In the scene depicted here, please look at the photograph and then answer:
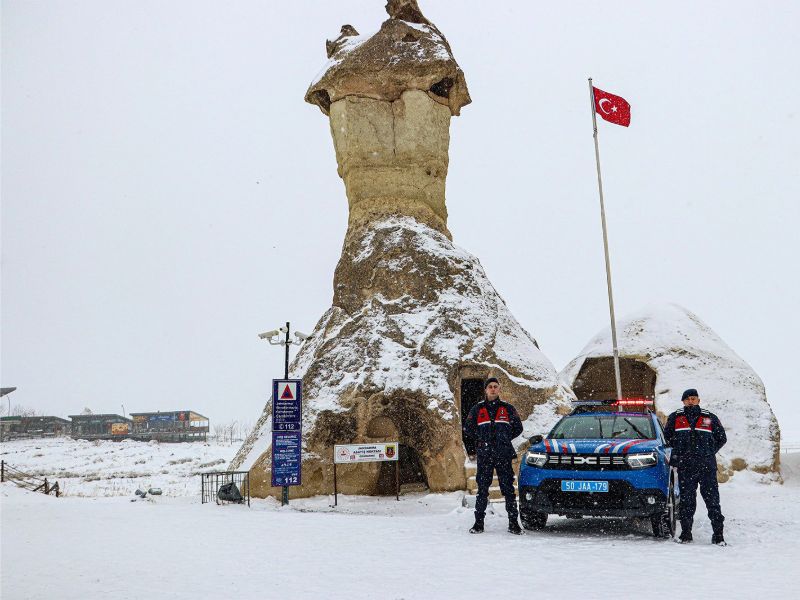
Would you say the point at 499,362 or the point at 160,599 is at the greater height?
the point at 499,362

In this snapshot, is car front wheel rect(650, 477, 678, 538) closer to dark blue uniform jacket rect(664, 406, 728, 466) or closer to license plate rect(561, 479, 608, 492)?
dark blue uniform jacket rect(664, 406, 728, 466)

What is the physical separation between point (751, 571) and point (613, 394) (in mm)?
21709

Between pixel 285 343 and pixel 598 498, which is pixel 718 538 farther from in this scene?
pixel 285 343

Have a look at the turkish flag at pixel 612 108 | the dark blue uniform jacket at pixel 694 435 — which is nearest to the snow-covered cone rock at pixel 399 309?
the turkish flag at pixel 612 108

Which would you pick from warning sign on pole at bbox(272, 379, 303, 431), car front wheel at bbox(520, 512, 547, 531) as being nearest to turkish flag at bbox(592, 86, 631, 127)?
warning sign on pole at bbox(272, 379, 303, 431)

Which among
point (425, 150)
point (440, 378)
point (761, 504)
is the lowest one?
point (761, 504)

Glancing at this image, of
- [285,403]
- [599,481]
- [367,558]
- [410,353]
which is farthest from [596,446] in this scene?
[410,353]

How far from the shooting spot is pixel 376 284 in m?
17.8

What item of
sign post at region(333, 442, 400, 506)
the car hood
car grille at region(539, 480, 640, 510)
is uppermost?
the car hood

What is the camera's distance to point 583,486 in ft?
28.0

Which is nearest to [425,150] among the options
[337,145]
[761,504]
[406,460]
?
[337,145]

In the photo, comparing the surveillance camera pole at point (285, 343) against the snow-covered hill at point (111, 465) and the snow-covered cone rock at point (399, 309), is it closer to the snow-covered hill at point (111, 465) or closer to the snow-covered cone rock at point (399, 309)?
the snow-covered cone rock at point (399, 309)

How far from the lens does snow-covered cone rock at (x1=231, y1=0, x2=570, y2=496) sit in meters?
15.5

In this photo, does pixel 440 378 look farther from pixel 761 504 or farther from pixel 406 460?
pixel 761 504
